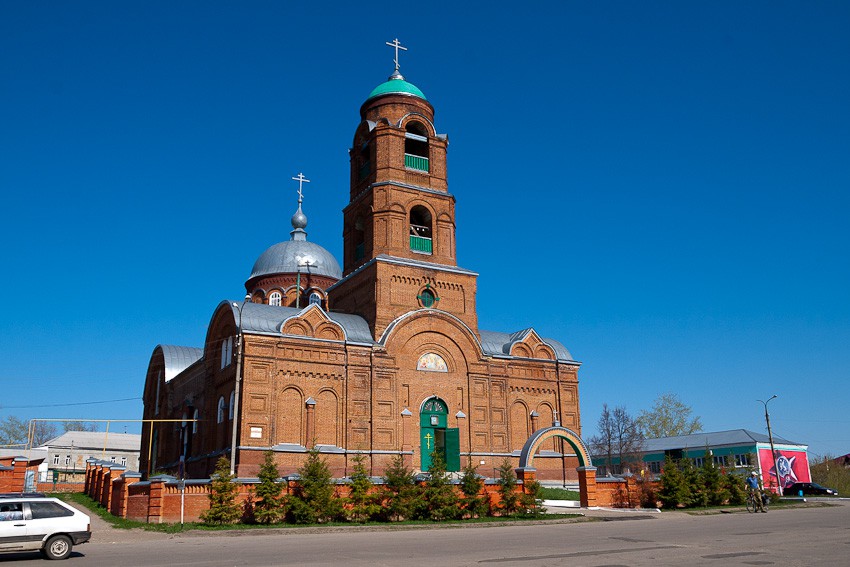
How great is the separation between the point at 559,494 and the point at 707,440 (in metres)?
32.2

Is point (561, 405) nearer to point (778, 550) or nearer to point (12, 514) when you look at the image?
point (778, 550)

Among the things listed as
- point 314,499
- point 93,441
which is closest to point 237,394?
point 314,499

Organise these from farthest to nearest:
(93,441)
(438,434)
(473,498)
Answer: (93,441) → (438,434) → (473,498)

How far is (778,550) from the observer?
41.5 ft

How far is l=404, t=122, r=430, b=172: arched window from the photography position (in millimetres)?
33688

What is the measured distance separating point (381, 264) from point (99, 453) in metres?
43.6

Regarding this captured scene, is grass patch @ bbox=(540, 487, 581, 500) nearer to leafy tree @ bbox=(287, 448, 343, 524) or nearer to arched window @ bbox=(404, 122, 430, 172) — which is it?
leafy tree @ bbox=(287, 448, 343, 524)

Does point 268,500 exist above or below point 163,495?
below

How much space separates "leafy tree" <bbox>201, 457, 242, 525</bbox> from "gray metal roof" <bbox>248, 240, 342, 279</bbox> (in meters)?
23.1

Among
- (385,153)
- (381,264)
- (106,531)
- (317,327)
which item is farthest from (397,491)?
(385,153)

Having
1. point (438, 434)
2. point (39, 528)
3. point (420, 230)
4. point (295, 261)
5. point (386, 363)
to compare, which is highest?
point (295, 261)

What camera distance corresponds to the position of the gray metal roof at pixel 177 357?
37938mm

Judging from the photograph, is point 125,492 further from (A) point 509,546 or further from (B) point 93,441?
(B) point 93,441

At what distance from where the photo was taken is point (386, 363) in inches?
1185
